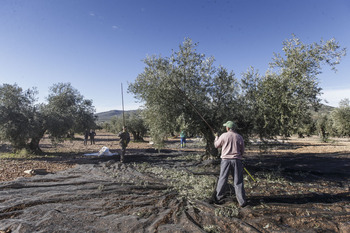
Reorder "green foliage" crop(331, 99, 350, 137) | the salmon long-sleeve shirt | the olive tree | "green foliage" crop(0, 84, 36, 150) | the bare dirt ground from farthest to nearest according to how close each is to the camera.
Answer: "green foliage" crop(331, 99, 350, 137)
"green foliage" crop(0, 84, 36, 150)
the olive tree
the salmon long-sleeve shirt
the bare dirt ground

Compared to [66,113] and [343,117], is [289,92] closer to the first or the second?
[66,113]

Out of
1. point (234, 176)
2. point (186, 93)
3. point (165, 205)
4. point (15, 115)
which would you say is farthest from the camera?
point (15, 115)

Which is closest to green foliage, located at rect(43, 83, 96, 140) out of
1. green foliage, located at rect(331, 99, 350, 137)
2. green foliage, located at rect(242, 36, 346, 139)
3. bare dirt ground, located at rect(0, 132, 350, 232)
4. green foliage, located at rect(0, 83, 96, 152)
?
green foliage, located at rect(0, 83, 96, 152)

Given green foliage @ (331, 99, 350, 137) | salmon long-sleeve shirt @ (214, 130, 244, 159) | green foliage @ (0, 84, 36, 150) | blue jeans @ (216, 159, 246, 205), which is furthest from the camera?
green foliage @ (331, 99, 350, 137)

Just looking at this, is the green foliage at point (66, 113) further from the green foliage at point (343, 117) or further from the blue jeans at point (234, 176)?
the green foliage at point (343, 117)

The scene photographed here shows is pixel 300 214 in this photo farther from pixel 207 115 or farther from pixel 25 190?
pixel 25 190

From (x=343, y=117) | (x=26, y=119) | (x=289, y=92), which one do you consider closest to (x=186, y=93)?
(x=289, y=92)

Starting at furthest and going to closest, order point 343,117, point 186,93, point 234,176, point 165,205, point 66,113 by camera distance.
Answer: point 343,117 → point 66,113 → point 186,93 → point 234,176 → point 165,205

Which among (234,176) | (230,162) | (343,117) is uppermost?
(343,117)

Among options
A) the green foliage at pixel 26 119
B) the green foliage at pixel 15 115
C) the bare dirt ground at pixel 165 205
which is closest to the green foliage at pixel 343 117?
the bare dirt ground at pixel 165 205

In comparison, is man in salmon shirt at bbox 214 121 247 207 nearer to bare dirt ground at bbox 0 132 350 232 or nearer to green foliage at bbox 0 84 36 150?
bare dirt ground at bbox 0 132 350 232

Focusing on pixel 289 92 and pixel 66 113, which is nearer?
pixel 289 92

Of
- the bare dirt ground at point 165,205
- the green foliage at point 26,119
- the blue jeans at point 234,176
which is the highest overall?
the green foliage at point 26,119

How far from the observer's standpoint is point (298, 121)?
880 centimetres
